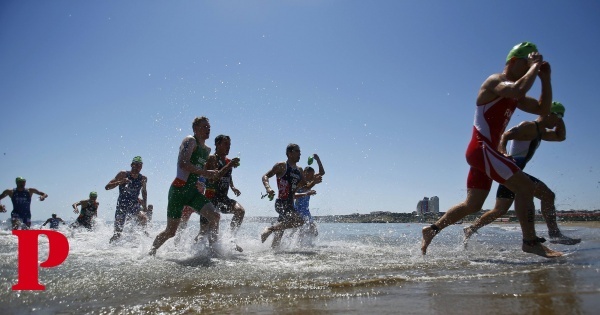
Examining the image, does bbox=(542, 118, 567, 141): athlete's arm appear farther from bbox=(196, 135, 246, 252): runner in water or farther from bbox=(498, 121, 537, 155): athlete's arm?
bbox=(196, 135, 246, 252): runner in water

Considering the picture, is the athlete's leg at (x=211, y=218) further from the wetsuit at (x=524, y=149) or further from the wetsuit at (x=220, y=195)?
the wetsuit at (x=524, y=149)

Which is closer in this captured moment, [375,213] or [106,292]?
[106,292]

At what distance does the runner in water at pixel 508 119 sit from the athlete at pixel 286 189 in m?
3.48

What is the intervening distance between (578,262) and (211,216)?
4.06 metres

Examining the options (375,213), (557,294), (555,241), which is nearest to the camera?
(557,294)

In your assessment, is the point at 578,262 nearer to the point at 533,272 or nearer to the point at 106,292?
the point at 533,272

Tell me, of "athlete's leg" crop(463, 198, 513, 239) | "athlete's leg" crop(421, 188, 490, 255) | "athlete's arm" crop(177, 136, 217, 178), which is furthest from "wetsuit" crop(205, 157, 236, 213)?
"athlete's leg" crop(463, 198, 513, 239)

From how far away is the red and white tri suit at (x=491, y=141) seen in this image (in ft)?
12.6

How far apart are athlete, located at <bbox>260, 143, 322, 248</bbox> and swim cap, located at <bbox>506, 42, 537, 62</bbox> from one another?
4172 millimetres

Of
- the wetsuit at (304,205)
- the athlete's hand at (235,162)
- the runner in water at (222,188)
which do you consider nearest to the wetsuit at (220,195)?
the runner in water at (222,188)

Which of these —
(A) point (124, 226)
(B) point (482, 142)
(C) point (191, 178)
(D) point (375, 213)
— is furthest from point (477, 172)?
(D) point (375, 213)

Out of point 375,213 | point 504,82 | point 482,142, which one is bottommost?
point 375,213

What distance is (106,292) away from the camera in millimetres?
2742

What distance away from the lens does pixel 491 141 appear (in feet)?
13.0
